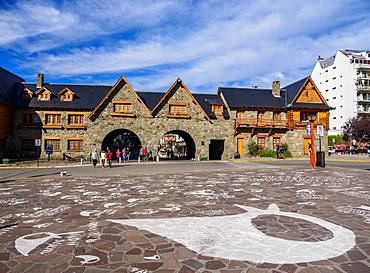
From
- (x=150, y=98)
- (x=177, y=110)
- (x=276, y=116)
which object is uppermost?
(x=150, y=98)

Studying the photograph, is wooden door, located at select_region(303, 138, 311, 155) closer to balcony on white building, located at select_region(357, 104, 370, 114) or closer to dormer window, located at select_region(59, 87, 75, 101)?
dormer window, located at select_region(59, 87, 75, 101)

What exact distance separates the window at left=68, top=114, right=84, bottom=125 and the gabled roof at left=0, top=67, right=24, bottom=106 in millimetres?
6698

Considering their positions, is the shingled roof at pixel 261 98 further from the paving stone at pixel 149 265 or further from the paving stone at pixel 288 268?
the paving stone at pixel 149 265

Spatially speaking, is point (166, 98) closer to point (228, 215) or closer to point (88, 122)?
point (88, 122)

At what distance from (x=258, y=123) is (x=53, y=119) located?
84.8 ft

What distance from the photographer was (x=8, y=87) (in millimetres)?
31672

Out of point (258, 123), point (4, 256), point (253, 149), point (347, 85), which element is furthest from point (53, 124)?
point (347, 85)

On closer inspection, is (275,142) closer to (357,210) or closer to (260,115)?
(260,115)

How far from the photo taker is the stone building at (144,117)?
3009 centimetres

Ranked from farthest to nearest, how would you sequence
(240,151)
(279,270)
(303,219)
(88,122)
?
(240,151)
(88,122)
(303,219)
(279,270)

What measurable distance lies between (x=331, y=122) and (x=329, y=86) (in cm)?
972

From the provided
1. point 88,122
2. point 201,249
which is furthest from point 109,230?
point 88,122

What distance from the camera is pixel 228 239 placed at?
15.5ft

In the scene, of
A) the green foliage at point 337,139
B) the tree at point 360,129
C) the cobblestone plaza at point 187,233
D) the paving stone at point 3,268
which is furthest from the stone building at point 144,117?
the paving stone at point 3,268
